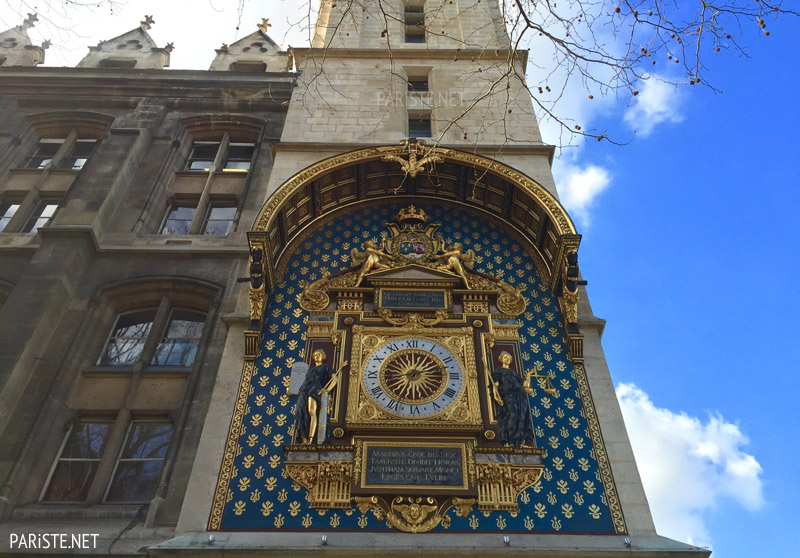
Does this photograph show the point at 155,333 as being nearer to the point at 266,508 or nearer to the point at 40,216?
the point at 266,508

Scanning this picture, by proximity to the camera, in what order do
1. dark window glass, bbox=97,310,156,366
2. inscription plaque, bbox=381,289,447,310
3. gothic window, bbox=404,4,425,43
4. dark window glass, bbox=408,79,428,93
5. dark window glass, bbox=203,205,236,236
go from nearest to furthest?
inscription plaque, bbox=381,289,447,310 → dark window glass, bbox=97,310,156,366 → dark window glass, bbox=203,205,236,236 → dark window glass, bbox=408,79,428,93 → gothic window, bbox=404,4,425,43

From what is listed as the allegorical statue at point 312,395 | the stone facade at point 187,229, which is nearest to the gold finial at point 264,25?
the stone facade at point 187,229

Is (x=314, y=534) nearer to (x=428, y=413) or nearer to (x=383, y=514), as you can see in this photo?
(x=383, y=514)

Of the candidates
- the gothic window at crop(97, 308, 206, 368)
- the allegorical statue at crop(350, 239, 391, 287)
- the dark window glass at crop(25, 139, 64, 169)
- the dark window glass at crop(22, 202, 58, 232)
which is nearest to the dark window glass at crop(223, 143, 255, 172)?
the dark window glass at crop(22, 202, 58, 232)

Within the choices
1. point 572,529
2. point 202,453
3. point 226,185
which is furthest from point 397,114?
point 572,529

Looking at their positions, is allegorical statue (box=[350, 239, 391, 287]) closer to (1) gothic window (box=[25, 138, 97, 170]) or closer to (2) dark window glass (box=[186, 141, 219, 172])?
(2) dark window glass (box=[186, 141, 219, 172])

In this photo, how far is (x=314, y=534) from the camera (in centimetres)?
1000

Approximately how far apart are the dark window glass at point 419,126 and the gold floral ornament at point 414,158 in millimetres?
3616

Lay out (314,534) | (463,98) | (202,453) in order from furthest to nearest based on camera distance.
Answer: (463,98) < (202,453) < (314,534)

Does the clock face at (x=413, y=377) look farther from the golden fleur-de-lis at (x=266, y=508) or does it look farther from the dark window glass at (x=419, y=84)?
the dark window glass at (x=419, y=84)

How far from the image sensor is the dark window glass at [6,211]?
56.3ft

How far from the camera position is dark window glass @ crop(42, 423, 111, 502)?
11577 millimetres

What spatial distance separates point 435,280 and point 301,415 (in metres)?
4.30

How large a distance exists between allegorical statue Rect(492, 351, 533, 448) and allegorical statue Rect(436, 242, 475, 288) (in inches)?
90.3
